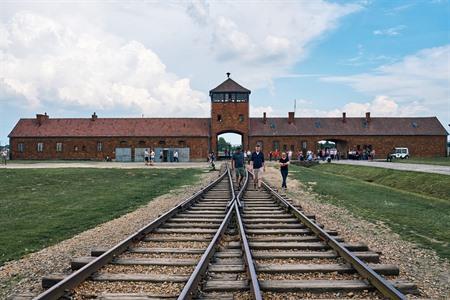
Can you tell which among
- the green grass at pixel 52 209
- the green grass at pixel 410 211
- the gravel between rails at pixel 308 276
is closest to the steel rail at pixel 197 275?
the gravel between rails at pixel 308 276

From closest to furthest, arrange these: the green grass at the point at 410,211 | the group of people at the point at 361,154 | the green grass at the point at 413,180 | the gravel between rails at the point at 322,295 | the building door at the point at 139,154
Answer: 1. the gravel between rails at the point at 322,295
2. the green grass at the point at 410,211
3. the green grass at the point at 413,180
4. the building door at the point at 139,154
5. the group of people at the point at 361,154

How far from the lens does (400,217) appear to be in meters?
10.5

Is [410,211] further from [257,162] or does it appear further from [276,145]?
[276,145]

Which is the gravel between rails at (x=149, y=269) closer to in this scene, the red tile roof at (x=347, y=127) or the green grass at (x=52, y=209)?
the green grass at (x=52, y=209)

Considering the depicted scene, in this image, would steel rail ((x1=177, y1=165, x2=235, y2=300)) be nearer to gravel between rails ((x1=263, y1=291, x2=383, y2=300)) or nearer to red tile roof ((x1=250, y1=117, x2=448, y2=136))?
gravel between rails ((x1=263, y1=291, x2=383, y2=300))

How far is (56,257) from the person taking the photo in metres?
6.45

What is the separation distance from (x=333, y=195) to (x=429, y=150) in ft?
172

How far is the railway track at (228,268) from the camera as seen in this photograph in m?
4.32

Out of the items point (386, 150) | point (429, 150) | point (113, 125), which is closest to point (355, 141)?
point (386, 150)

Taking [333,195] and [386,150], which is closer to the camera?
[333,195]

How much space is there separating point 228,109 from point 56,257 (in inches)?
2074

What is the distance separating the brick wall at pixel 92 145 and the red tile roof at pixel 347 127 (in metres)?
8.61

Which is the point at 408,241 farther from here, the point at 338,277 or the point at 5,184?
the point at 5,184

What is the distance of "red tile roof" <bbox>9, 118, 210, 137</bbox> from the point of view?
2339 inches
